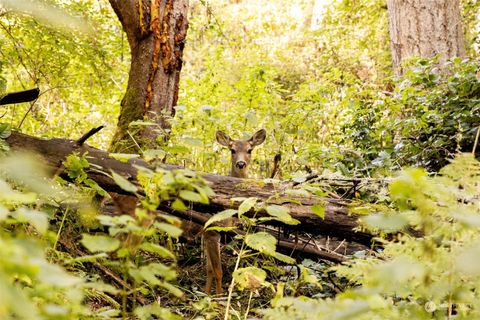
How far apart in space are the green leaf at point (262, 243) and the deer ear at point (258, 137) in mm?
3774

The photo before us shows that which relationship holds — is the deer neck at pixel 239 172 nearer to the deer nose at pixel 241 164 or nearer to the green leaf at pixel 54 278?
the deer nose at pixel 241 164

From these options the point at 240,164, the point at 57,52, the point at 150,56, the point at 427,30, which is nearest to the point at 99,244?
the point at 150,56

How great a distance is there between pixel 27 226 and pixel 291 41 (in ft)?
47.5

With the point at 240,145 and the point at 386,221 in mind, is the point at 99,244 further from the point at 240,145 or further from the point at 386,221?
the point at 240,145

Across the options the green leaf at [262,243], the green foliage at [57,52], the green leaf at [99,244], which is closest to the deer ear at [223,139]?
the green foliage at [57,52]

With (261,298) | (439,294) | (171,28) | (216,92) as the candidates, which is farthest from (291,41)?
(439,294)

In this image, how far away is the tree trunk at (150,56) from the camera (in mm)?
5016

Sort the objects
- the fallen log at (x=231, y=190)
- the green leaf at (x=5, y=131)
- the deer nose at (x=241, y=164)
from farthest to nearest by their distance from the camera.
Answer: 1. the deer nose at (x=241, y=164)
2. the fallen log at (x=231, y=190)
3. the green leaf at (x=5, y=131)

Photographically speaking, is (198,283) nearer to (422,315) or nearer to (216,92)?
(216,92)

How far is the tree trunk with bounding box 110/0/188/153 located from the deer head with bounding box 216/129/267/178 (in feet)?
3.82

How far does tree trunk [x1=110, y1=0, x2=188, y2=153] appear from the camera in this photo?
5016 millimetres

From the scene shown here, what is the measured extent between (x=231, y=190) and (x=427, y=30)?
17.0ft

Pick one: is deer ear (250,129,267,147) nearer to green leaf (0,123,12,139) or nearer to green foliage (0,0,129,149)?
green foliage (0,0,129,149)

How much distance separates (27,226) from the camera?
2889mm
